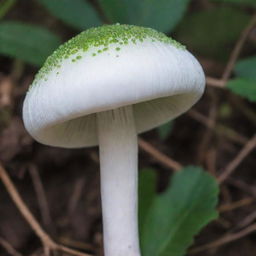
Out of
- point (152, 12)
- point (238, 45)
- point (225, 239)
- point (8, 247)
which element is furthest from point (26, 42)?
point (225, 239)

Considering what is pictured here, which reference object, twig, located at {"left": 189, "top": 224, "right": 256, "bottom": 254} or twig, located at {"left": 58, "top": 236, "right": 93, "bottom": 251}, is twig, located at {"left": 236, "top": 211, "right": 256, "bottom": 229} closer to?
twig, located at {"left": 189, "top": 224, "right": 256, "bottom": 254}

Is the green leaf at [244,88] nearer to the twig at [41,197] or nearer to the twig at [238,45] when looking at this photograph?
the twig at [238,45]

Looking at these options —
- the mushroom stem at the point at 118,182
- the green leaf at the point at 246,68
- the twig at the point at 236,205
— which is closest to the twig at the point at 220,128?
the twig at the point at 236,205

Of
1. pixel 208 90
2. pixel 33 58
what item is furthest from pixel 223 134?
pixel 33 58

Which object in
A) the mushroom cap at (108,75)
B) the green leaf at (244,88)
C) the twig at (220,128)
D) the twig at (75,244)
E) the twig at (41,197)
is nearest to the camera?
the mushroom cap at (108,75)

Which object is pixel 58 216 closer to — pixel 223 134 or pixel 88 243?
pixel 88 243

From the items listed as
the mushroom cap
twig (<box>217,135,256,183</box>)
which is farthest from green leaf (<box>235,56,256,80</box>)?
the mushroom cap
